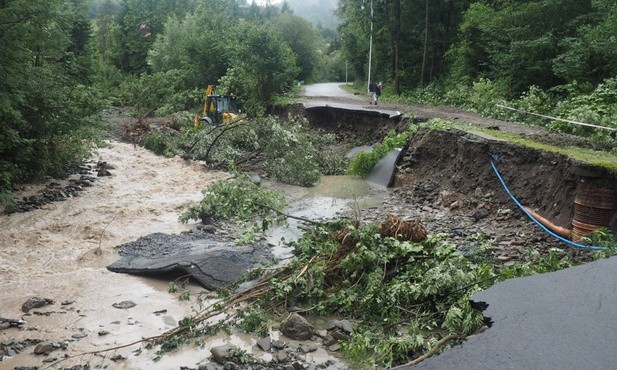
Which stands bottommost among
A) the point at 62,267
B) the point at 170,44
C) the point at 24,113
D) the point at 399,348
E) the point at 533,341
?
the point at 62,267

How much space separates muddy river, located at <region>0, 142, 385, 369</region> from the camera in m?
5.92

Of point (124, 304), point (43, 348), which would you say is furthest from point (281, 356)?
point (124, 304)

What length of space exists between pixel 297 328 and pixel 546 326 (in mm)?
2708

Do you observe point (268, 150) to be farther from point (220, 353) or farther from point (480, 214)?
point (220, 353)

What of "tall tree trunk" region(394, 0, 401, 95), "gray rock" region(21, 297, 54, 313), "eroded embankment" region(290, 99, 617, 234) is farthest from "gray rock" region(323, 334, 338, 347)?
"tall tree trunk" region(394, 0, 401, 95)

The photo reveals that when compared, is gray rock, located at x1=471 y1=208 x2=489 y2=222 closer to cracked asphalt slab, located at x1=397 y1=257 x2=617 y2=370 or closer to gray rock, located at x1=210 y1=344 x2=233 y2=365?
cracked asphalt slab, located at x1=397 y1=257 x2=617 y2=370

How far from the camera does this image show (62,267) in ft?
27.5

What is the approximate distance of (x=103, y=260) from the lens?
871 centimetres

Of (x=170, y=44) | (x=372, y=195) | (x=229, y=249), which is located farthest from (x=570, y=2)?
(x=170, y=44)

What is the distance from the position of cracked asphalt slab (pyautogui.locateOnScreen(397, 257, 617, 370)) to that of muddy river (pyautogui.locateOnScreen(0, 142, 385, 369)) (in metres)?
1.86

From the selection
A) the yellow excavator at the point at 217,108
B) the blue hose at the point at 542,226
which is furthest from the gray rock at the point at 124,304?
the yellow excavator at the point at 217,108

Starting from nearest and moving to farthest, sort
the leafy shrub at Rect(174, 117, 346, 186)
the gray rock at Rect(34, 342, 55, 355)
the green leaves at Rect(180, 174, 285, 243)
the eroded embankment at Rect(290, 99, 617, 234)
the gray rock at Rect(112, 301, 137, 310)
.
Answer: the gray rock at Rect(34, 342, 55, 355) < the gray rock at Rect(112, 301, 137, 310) < the eroded embankment at Rect(290, 99, 617, 234) < the green leaves at Rect(180, 174, 285, 243) < the leafy shrub at Rect(174, 117, 346, 186)

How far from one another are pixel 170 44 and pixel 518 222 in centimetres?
3815

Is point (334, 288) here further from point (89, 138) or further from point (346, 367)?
point (89, 138)
